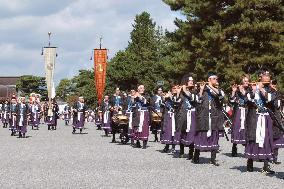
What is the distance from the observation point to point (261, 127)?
36.1 ft

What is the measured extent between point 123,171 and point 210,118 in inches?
96.8

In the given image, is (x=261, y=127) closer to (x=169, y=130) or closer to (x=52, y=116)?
(x=169, y=130)

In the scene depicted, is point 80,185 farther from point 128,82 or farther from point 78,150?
point 128,82

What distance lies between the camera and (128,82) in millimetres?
76750

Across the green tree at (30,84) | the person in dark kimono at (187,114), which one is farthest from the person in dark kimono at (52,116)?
the green tree at (30,84)

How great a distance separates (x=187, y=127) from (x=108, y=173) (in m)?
3.67

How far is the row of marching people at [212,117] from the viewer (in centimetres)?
1101

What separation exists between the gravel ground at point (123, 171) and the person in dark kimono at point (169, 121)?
2.15 feet

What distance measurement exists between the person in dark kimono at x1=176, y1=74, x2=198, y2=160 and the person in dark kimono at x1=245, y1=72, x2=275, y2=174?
208cm

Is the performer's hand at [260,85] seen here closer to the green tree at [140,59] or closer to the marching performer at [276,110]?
the marching performer at [276,110]

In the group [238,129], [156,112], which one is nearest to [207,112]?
[238,129]

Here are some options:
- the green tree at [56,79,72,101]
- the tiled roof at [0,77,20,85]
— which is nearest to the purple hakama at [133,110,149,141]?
the green tree at [56,79,72,101]

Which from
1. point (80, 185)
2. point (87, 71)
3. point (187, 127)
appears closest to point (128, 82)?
point (87, 71)

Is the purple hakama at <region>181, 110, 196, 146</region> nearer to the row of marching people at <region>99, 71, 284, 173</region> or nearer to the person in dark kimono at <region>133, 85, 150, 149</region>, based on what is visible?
the row of marching people at <region>99, 71, 284, 173</region>
